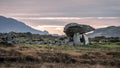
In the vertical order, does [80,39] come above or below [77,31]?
below

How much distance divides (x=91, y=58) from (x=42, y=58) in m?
6.12

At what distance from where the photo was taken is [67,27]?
79.6m

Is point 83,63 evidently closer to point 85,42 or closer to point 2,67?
point 2,67

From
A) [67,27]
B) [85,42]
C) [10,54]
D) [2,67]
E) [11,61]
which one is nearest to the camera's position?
[2,67]

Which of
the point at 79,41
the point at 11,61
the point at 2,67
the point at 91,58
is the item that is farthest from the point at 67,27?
the point at 2,67

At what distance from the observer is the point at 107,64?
42.2 m

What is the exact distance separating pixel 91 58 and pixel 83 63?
403cm

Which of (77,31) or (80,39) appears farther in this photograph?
(77,31)

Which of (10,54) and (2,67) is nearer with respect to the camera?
(2,67)

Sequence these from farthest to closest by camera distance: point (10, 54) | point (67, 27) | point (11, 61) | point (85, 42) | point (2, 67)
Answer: point (67, 27), point (85, 42), point (10, 54), point (11, 61), point (2, 67)

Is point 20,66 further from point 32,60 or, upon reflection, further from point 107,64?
point 107,64

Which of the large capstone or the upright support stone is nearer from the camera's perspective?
the upright support stone

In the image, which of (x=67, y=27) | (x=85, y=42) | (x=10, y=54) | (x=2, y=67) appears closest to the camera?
(x=2, y=67)

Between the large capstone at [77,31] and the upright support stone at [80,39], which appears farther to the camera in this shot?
the large capstone at [77,31]
